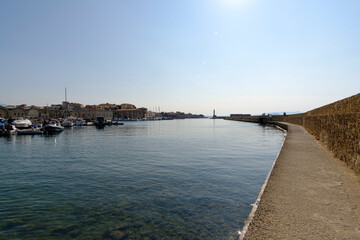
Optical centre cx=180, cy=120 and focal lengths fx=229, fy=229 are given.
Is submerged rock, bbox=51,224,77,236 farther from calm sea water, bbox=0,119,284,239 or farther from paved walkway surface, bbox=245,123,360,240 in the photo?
paved walkway surface, bbox=245,123,360,240

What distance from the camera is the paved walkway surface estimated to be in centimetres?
402

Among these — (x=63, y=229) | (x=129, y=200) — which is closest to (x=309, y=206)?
(x=129, y=200)

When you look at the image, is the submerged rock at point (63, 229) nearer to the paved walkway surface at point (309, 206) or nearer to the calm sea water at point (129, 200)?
the calm sea water at point (129, 200)

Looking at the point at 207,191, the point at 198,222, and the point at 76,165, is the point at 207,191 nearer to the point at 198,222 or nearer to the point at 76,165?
the point at 198,222

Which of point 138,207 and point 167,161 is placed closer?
point 138,207

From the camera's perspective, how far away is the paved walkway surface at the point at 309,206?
402 cm

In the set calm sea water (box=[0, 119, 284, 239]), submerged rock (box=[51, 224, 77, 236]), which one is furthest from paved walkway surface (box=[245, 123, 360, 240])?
submerged rock (box=[51, 224, 77, 236])

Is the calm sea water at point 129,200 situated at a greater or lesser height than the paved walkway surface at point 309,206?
lesser

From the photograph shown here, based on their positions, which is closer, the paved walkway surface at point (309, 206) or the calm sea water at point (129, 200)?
the paved walkway surface at point (309, 206)

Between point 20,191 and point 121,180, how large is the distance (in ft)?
13.1

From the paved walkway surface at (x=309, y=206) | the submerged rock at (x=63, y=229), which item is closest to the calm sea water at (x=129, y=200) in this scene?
the submerged rock at (x=63, y=229)

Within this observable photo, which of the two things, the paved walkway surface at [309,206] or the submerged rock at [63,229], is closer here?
the paved walkway surface at [309,206]

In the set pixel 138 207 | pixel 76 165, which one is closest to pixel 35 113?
pixel 76 165

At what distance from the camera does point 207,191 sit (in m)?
8.79
